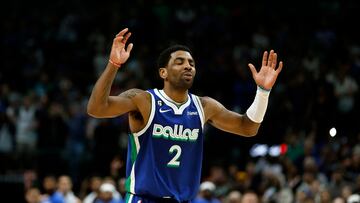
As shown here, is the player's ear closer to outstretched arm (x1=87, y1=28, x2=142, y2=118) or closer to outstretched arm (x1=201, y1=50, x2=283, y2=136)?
outstretched arm (x1=201, y1=50, x2=283, y2=136)

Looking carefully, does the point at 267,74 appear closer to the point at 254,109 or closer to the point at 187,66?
the point at 254,109

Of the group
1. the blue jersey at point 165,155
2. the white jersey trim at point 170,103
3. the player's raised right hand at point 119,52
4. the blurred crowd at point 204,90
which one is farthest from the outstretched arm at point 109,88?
the blurred crowd at point 204,90

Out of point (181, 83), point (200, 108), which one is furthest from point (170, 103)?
point (200, 108)

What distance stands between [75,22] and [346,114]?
323 inches

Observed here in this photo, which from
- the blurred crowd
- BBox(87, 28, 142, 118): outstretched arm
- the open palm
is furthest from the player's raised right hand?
the blurred crowd

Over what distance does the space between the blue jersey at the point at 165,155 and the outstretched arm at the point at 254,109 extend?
1.18 feet

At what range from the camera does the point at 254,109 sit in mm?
7801

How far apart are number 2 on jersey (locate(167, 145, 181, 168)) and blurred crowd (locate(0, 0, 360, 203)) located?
21.3ft

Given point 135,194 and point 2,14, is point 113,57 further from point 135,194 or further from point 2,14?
point 2,14

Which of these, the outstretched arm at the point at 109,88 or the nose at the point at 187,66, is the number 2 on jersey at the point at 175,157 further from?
the nose at the point at 187,66

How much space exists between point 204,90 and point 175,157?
35.7ft

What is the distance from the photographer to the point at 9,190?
1795 centimetres

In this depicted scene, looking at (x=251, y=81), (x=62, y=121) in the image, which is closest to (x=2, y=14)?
(x=62, y=121)

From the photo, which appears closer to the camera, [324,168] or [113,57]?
[113,57]
